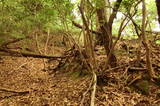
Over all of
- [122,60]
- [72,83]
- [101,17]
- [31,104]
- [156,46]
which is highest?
[101,17]

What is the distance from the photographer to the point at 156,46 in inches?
233

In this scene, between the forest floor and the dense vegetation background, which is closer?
the forest floor

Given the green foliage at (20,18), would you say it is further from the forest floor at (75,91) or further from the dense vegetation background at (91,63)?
the forest floor at (75,91)

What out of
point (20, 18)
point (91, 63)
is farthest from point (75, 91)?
point (20, 18)

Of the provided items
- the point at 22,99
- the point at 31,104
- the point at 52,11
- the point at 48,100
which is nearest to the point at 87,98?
the point at 48,100

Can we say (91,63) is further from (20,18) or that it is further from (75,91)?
(20,18)

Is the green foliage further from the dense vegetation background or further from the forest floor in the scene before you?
the forest floor

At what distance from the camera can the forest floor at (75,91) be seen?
3924mm

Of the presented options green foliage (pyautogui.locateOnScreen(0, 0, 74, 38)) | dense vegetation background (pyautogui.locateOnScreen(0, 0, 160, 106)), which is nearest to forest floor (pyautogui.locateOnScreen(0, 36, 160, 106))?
dense vegetation background (pyautogui.locateOnScreen(0, 0, 160, 106))

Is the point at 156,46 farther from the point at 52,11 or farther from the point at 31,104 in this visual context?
the point at 31,104

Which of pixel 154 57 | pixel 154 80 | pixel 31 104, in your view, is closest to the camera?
pixel 154 80

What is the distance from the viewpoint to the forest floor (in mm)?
3924

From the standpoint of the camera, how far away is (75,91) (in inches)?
181

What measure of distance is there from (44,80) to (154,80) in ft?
11.2
